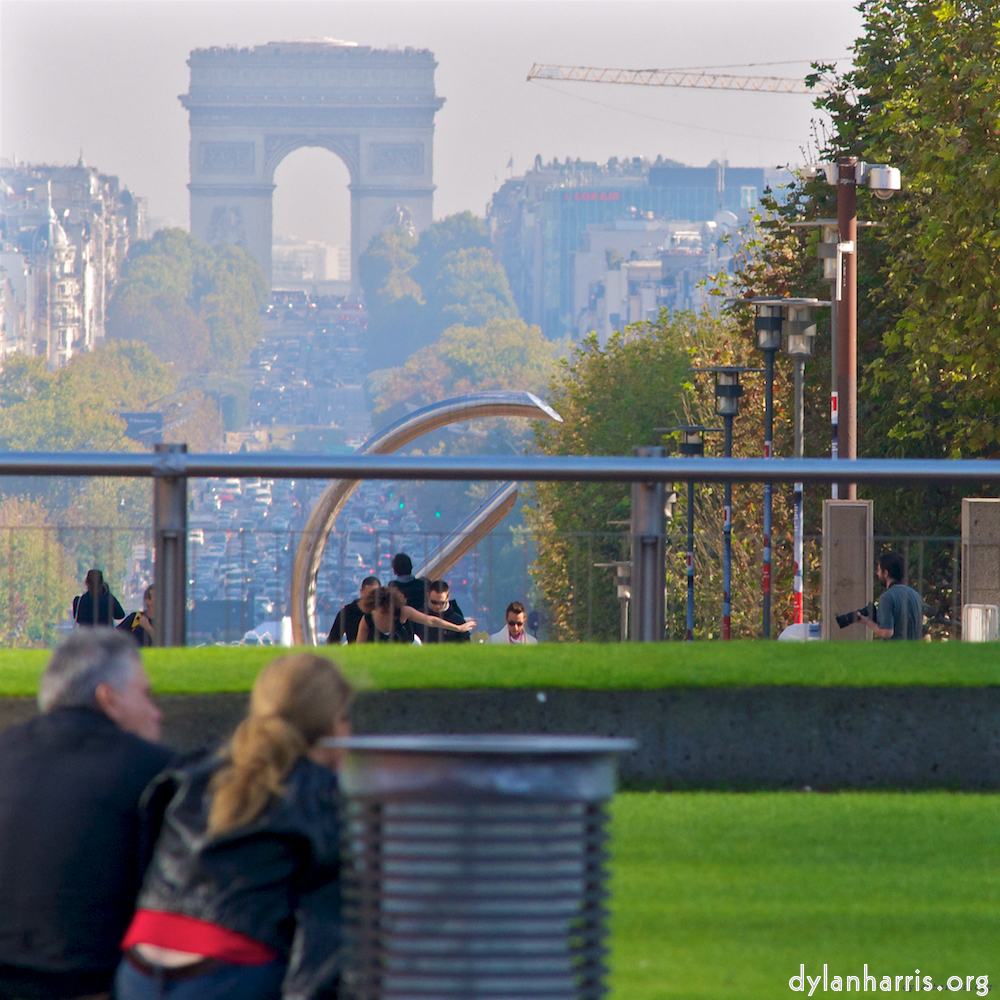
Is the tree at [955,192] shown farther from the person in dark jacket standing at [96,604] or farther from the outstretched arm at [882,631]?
the person in dark jacket standing at [96,604]

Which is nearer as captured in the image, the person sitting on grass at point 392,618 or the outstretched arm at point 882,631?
the person sitting on grass at point 392,618

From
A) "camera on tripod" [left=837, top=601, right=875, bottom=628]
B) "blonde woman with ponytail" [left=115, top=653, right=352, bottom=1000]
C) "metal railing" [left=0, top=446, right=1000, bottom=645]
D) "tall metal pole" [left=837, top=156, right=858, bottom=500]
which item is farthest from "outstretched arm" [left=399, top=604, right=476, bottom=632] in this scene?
"tall metal pole" [left=837, top=156, right=858, bottom=500]

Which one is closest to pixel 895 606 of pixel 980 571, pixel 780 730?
pixel 980 571

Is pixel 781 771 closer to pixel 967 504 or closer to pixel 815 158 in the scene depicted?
pixel 967 504

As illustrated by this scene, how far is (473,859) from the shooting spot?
10.1ft

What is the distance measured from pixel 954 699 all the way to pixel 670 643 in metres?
1.34

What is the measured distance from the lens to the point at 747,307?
4031 cm

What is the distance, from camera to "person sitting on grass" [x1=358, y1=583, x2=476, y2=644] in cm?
856

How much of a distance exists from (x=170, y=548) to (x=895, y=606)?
496 centimetres

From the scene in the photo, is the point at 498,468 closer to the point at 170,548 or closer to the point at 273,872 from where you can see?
the point at 170,548

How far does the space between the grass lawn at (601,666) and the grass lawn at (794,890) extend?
18.8 inches

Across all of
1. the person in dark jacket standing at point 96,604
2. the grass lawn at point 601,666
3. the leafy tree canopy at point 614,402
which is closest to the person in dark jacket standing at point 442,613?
the grass lawn at point 601,666

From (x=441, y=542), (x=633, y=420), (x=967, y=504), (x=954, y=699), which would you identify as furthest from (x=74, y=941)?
(x=633, y=420)

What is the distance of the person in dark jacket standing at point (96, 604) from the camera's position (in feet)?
28.5
